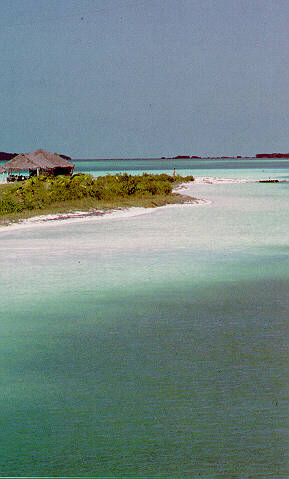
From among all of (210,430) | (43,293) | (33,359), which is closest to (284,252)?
(43,293)

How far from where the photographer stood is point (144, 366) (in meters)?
6.61

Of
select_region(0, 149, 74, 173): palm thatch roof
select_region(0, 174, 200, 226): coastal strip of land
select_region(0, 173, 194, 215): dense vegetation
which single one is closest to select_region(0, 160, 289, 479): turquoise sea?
select_region(0, 174, 200, 226): coastal strip of land

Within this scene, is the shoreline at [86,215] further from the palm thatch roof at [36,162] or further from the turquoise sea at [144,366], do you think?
the palm thatch roof at [36,162]

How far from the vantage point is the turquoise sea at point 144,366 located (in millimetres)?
4566

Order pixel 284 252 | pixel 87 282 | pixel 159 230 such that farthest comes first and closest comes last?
pixel 159 230
pixel 284 252
pixel 87 282

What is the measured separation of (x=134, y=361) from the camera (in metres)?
6.80

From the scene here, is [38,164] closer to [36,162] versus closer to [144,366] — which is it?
[36,162]

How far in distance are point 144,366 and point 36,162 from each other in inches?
2034

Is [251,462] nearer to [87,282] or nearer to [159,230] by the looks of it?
[87,282]

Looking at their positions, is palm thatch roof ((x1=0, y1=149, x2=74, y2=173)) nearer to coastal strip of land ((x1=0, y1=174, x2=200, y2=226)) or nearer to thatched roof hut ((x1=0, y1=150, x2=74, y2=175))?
thatched roof hut ((x1=0, y1=150, x2=74, y2=175))

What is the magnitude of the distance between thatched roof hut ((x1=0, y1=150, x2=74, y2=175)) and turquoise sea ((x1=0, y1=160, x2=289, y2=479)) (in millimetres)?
41876

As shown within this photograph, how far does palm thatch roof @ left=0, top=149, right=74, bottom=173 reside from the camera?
182 feet

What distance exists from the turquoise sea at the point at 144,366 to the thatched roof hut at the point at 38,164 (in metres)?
41.9

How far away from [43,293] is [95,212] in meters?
17.0
